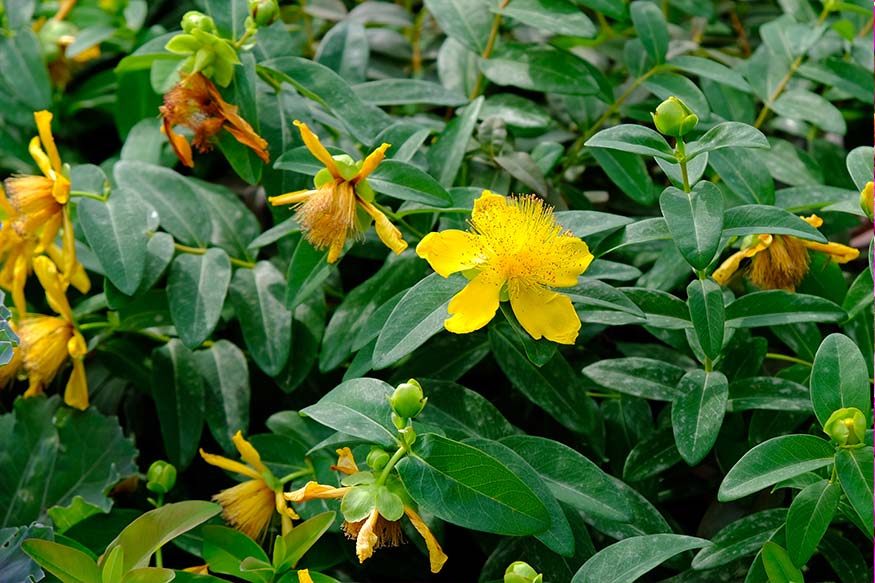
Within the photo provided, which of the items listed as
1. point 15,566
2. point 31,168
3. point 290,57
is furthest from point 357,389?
point 31,168

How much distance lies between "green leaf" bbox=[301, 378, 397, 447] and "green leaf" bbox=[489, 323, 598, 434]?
0.52 ft

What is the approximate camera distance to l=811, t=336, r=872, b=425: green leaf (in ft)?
2.35

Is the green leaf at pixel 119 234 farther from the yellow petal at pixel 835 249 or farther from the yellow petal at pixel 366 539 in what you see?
the yellow petal at pixel 835 249

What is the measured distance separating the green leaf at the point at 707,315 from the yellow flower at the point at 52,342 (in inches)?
21.0

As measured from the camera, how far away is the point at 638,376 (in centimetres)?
85

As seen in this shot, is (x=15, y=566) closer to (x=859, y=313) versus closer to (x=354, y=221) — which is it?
(x=354, y=221)

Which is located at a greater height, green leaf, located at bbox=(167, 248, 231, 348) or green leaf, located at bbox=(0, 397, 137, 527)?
green leaf, located at bbox=(167, 248, 231, 348)

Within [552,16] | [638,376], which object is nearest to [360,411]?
[638,376]

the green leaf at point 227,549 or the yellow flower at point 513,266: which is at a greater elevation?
the yellow flower at point 513,266

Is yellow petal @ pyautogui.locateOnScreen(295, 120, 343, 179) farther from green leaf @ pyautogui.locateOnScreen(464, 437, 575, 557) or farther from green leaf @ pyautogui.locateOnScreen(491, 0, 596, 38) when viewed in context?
green leaf @ pyautogui.locateOnScreen(491, 0, 596, 38)

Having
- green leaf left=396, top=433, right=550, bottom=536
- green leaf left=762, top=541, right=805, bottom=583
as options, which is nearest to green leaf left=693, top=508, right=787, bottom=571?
green leaf left=762, top=541, right=805, bottom=583

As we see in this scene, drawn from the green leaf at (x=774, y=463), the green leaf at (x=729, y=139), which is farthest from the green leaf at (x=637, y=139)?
the green leaf at (x=774, y=463)

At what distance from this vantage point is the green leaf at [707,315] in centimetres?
77

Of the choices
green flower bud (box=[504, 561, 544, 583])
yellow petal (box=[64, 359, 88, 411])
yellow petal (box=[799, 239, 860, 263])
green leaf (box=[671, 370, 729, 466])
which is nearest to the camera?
green flower bud (box=[504, 561, 544, 583])
